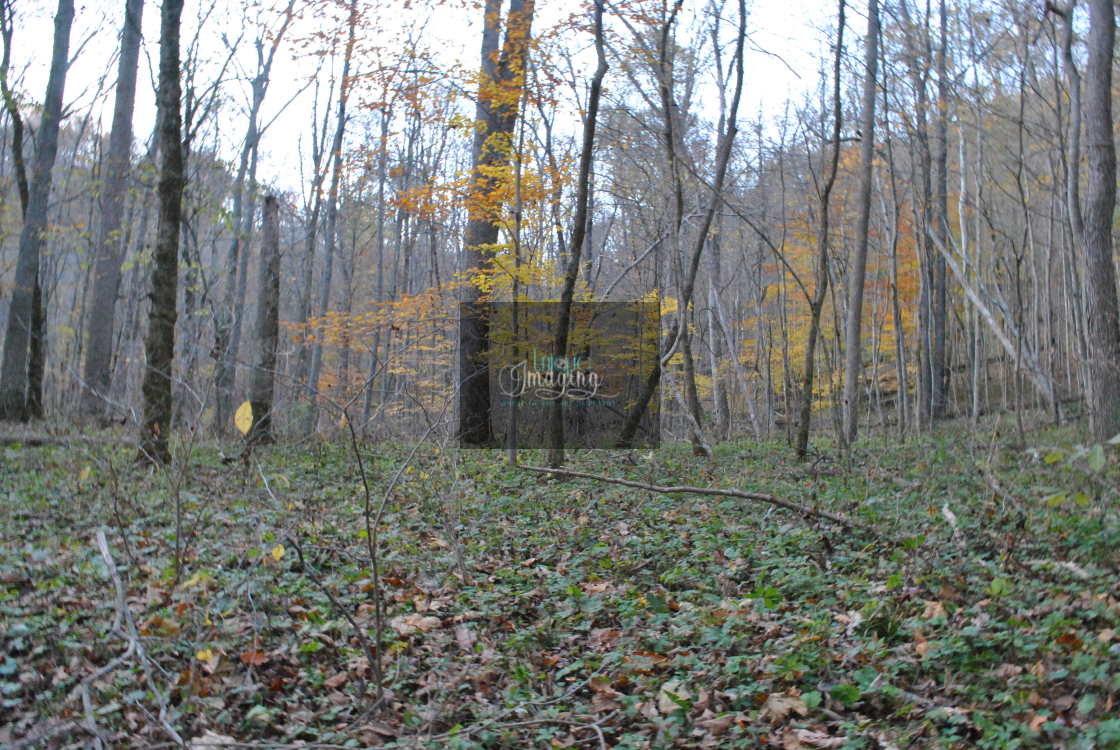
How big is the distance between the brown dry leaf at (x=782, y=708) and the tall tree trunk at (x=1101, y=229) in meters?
6.49

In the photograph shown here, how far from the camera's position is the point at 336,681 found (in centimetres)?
347

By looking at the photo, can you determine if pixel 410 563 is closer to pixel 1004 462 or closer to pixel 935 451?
A: pixel 1004 462

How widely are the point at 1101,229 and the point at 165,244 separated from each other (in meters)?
9.75

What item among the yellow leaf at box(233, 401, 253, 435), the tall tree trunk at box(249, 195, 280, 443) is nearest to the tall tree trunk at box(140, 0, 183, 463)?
the tall tree trunk at box(249, 195, 280, 443)

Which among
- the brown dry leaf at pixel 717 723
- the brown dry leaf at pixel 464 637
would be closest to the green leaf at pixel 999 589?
the brown dry leaf at pixel 717 723

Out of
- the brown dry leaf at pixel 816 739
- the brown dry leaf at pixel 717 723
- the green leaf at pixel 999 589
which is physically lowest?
the brown dry leaf at pixel 717 723

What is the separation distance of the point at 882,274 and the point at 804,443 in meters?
10.0

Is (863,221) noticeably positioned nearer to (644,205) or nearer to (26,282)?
(644,205)

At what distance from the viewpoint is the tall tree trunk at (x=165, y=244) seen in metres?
7.25

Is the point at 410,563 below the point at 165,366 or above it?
below

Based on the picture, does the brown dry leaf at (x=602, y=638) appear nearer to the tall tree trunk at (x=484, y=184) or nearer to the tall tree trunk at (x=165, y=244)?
the tall tree trunk at (x=165, y=244)

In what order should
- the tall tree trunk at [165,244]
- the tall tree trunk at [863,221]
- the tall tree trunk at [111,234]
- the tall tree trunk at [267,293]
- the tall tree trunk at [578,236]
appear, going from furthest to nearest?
the tall tree trunk at [111,234] → the tall tree trunk at [863,221] → the tall tree trunk at [267,293] → the tall tree trunk at [578,236] → the tall tree trunk at [165,244]

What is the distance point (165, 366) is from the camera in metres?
7.26

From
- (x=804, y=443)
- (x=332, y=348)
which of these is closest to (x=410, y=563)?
(x=804, y=443)
